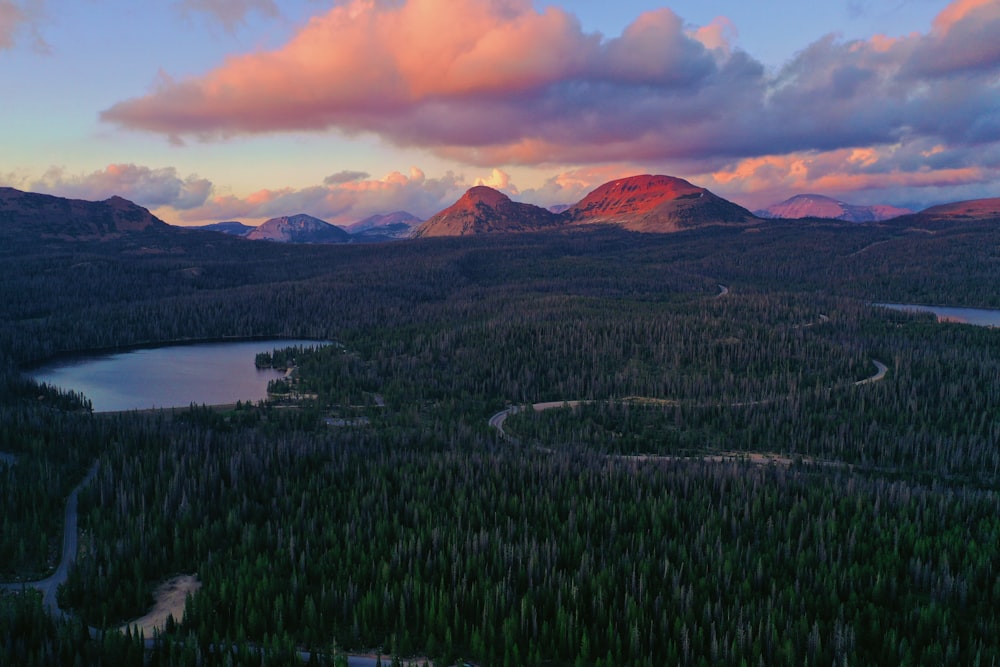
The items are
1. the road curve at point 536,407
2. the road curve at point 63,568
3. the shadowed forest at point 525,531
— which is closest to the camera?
the shadowed forest at point 525,531

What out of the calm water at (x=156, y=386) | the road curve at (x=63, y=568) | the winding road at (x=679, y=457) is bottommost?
the winding road at (x=679, y=457)

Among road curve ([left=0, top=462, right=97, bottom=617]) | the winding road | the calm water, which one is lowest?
the winding road

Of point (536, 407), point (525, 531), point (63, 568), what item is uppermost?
point (525, 531)

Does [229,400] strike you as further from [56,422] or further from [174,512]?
[174,512]

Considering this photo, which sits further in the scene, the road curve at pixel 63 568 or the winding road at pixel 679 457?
the winding road at pixel 679 457

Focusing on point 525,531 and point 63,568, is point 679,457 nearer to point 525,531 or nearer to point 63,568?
point 525,531

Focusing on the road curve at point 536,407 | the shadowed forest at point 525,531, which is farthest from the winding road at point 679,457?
the shadowed forest at point 525,531

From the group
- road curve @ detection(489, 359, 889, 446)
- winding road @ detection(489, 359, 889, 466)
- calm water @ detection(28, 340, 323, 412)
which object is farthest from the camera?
calm water @ detection(28, 340, 323, 412)

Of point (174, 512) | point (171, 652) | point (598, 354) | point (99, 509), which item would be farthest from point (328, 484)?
point (598, 354)

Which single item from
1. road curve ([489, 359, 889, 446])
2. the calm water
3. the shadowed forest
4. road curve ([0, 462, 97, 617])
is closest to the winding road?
road curve ([489, 359, 889, 446])

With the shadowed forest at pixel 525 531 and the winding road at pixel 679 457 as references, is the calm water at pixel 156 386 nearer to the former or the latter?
the shadowed forest at pixel 525 531

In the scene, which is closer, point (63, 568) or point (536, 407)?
point (63, 568)

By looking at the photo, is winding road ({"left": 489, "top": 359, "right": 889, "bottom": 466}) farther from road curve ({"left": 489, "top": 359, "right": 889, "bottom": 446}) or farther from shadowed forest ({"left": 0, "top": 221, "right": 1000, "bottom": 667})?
shadowed forest ({"left": 0, "top": 221, "right": 1000, "bottom": 667})

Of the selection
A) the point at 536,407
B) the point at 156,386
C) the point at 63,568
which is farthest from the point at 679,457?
the point at 156,386
